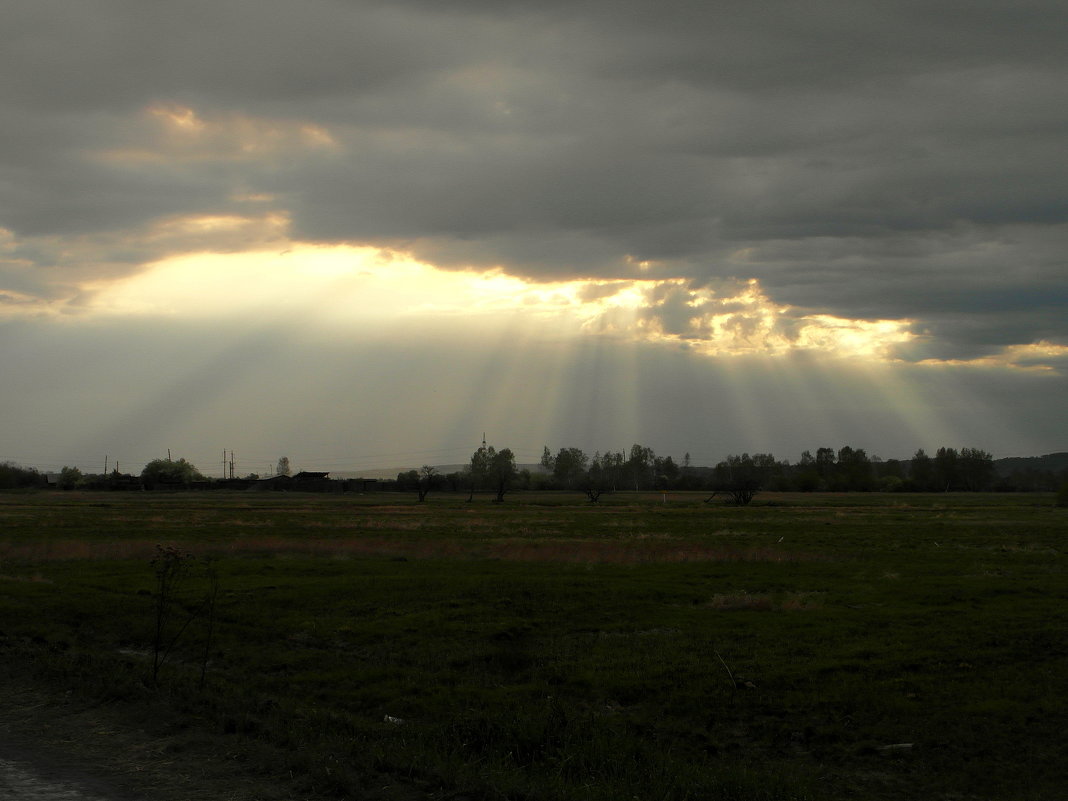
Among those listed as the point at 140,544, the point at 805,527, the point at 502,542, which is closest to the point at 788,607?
the point at 502,542

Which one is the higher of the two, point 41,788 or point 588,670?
point 41,788

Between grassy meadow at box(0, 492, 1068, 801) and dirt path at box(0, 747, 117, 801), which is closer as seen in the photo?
dirt path at box(0, 747, 117, 801)

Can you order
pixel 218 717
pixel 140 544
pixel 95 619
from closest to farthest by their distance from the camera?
pixel 218 717 < pixel 95 619 < pixel 140 544

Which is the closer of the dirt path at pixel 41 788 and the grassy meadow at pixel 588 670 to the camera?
the dirt path at pixel 41 788

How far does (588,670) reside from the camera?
16078 mm

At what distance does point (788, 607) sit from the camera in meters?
22.6

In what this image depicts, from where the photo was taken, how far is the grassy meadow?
10703 mm

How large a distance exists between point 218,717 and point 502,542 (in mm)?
36244

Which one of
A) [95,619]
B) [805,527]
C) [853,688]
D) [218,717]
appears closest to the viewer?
[218,717]

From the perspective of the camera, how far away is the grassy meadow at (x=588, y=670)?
10.7 meters

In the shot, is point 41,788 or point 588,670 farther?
point 588,670

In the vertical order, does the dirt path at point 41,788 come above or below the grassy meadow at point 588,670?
above

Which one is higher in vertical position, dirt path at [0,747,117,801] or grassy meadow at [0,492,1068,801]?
dirt path at [0,747,117,801]

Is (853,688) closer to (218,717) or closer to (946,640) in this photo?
(946,640)
